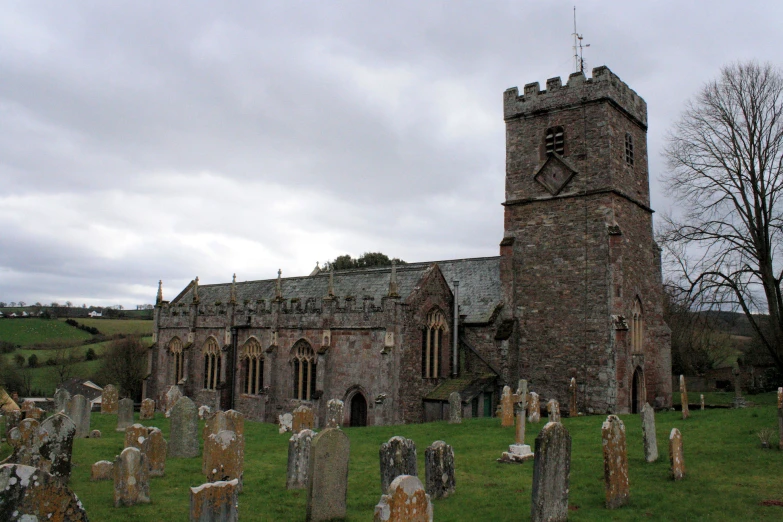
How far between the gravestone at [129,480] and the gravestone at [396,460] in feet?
14.0

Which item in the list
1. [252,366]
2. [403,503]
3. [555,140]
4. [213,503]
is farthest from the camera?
[252,366]

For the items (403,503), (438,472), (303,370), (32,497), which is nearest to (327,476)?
(438,472)

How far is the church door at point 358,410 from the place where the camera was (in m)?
23.4

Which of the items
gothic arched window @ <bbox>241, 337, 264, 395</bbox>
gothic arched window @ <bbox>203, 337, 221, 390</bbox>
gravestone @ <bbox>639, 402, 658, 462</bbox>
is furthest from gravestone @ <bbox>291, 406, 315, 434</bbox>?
gothic arched window @ <bbox>203, 337, 221, 390</bbox>

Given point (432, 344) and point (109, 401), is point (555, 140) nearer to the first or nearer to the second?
point (432, 344)

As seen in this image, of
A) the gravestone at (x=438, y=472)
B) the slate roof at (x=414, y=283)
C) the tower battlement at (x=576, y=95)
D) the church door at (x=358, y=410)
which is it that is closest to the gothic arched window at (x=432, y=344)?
the slate roof at (x=414, y=283)

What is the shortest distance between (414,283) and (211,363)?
12.9m

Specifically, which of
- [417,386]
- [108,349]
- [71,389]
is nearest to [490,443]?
[417,386]

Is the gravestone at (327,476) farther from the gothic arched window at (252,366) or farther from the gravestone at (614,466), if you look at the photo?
the gothic arched window at (252,366)

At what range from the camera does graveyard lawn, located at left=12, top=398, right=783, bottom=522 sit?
9.32 m

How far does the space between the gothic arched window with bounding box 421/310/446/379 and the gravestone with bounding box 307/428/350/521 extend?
1438cm

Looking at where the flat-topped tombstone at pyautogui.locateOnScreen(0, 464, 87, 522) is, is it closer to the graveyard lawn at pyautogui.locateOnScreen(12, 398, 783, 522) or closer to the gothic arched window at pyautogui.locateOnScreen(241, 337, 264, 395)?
the graveyard lawn at pyautogui.locateOnScreen(12, 398, 783, 522)

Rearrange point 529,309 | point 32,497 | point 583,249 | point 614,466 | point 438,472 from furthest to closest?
point 529,309
point 583,249
point 438,472
point 614,466
point 32,497

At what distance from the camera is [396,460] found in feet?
33.8
